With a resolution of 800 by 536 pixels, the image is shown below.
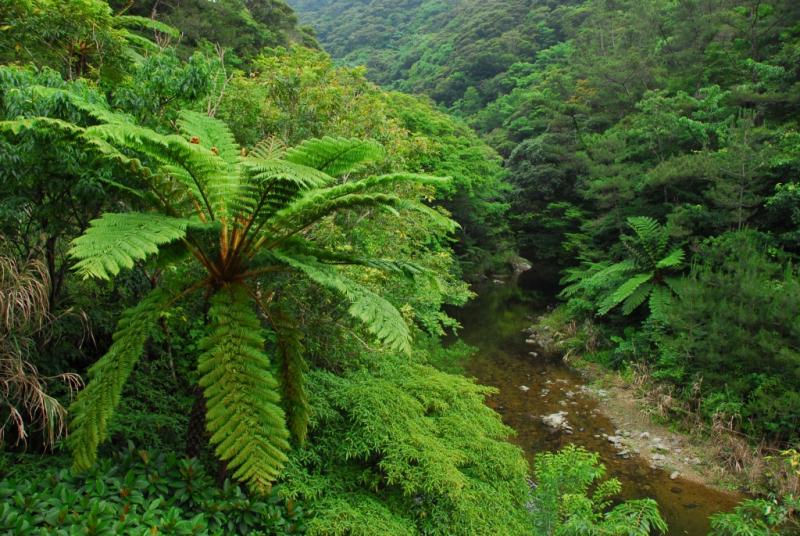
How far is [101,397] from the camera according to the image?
2.53 m

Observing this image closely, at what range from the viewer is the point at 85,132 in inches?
95.7

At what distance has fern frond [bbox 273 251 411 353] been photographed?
2643 millimetres

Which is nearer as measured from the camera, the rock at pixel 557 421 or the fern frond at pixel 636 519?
the fern frond at pixel 636 519

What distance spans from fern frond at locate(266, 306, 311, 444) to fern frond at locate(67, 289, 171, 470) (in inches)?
32.2

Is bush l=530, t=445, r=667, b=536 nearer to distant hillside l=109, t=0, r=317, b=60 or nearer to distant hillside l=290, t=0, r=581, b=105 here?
distant hillside l=109, t=0, r=317, b=60

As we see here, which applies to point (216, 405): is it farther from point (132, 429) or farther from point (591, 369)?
point (591, 369)

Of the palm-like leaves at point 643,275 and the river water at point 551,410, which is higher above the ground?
the palm-like leaves at point 643,275

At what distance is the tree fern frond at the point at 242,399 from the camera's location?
8.10ft

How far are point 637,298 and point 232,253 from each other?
982cm

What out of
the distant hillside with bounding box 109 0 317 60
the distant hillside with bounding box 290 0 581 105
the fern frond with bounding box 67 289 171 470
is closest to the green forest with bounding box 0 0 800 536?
the fern frond with bounding box 67 289 171 470

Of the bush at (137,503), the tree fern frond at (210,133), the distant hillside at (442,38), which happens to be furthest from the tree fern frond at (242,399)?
the distant hillside at (442,38)

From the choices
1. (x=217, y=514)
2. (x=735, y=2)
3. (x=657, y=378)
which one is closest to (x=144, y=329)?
(x=217, y=514)

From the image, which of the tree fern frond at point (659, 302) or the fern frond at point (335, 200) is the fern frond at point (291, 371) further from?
the tree fern frond at point (659, 302)

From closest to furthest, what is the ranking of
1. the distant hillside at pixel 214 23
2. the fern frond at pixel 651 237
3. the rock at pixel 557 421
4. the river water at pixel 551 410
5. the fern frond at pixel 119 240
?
the fern frond at pixel 119 240
the river water at pixel 551 410
the rock at pixel 557 421
the fern frond at pixel 651 237
the distant hillside at pixel 214 23
